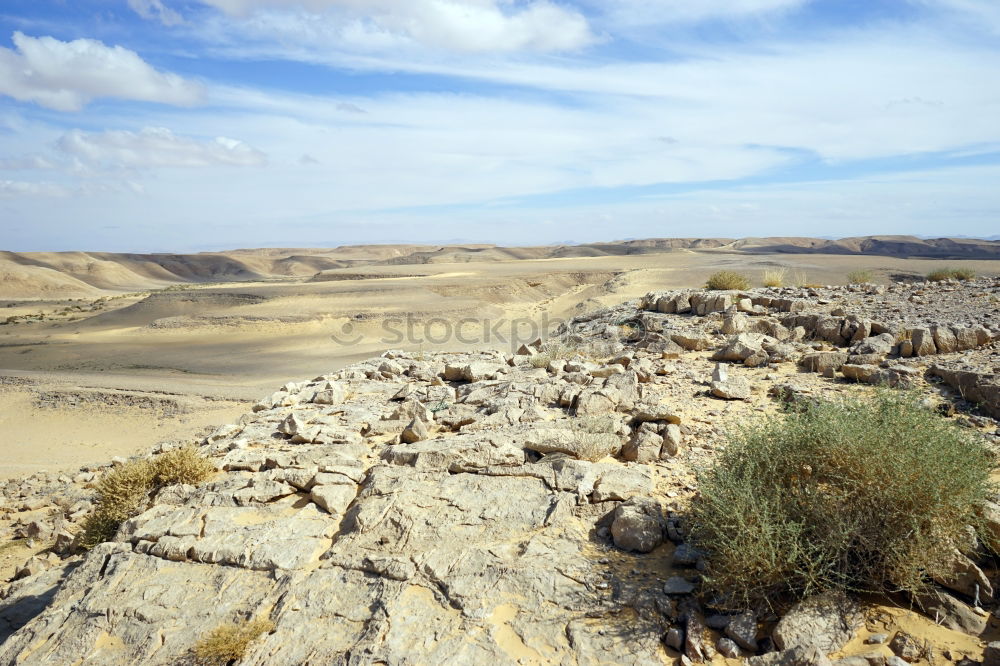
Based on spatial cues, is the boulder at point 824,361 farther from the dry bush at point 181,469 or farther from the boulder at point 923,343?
the dry bush at point 181,469

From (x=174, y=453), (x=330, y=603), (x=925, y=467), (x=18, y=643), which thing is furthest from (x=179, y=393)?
(x=925, y=467)

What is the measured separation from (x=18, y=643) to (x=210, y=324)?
26.4m

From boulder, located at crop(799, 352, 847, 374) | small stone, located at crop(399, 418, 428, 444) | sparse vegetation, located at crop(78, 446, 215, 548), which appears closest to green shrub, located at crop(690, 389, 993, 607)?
small stone, located at crop(399, 418, 428, 444)

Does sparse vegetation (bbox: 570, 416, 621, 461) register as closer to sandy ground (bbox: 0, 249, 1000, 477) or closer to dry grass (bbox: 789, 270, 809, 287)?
sandy ground (bbox: 0, 249, 1000, 477)

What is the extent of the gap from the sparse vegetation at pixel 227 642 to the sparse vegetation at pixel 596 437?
2804mm

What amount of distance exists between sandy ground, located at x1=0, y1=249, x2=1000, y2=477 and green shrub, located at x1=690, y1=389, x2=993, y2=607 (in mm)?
11410

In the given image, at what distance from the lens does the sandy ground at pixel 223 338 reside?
13.4 m

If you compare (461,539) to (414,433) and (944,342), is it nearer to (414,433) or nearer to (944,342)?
(414,433)

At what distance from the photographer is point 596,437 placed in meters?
5.38

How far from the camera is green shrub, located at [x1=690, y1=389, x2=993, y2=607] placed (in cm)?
Result: 321

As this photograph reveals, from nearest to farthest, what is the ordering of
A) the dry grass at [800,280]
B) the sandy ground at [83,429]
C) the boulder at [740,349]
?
the boulder at [740,349] → the sandy ground at [83,429] → the dry grass at [800,280]

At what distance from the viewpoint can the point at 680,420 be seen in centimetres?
592

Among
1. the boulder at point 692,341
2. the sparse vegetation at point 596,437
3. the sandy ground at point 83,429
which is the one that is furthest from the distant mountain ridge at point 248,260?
the sparse vegetation at point 596,437

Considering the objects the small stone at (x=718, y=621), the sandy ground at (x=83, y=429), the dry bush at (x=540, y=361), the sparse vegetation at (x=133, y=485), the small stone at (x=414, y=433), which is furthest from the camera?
the sandy ground at (x=83, y=429)
